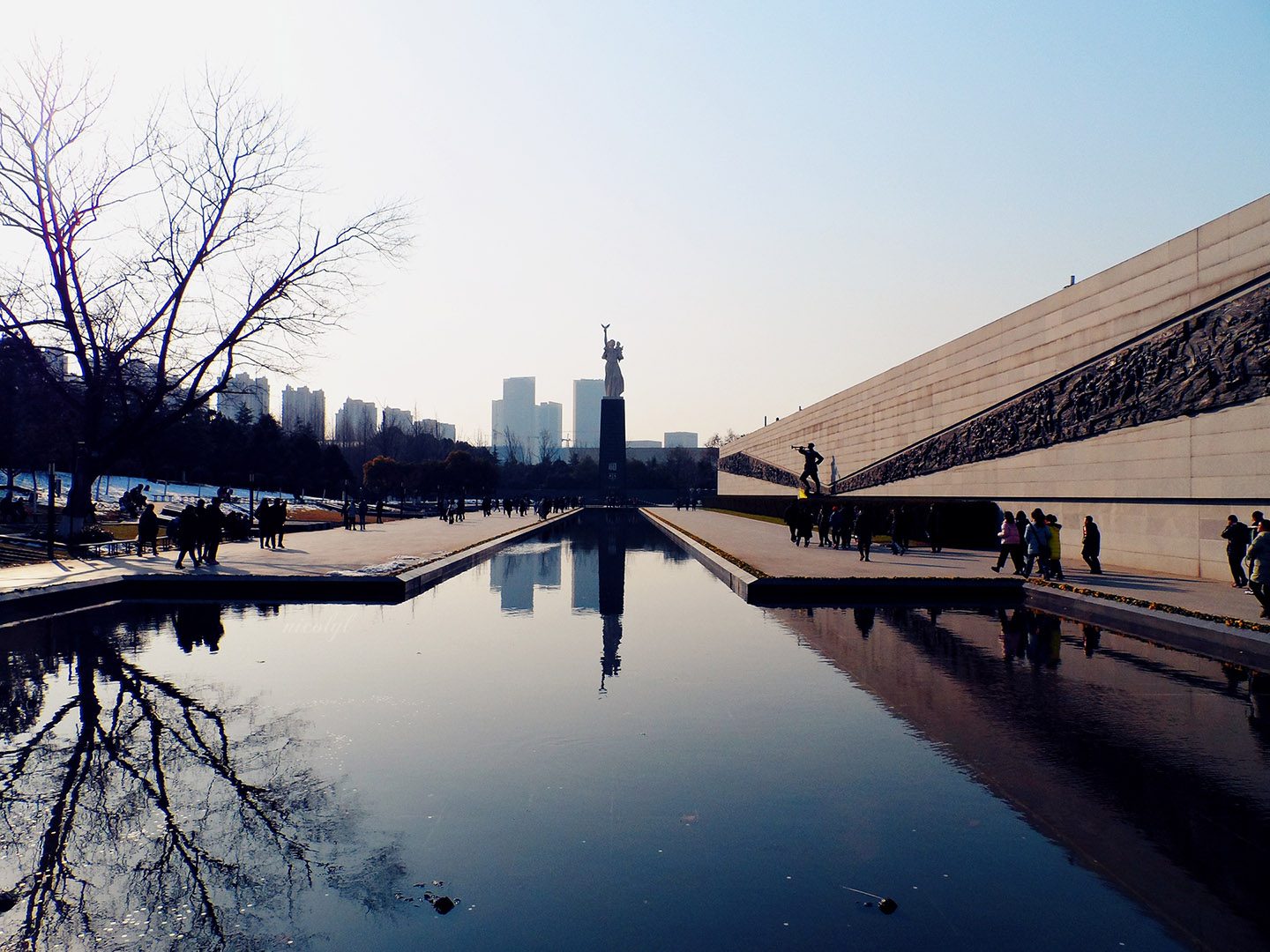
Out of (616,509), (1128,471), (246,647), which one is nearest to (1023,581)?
(1128,471)

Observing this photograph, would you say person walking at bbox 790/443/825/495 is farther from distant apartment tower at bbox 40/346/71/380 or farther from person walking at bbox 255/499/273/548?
distant apartment tower at bbox 40/346/71/380

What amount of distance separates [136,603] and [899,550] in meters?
18.0

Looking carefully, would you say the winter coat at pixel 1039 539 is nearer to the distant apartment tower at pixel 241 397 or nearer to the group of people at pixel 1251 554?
the group of people at pixel 1251 554

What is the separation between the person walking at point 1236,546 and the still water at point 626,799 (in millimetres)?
6699

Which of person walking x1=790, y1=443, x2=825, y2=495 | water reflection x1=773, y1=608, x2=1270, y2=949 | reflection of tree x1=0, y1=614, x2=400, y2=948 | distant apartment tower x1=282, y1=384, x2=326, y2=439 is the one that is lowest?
reflection of tree x1=0, y1=614, x2=400, y2=948

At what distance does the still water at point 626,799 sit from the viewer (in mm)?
3865

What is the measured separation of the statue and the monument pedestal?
102 cm

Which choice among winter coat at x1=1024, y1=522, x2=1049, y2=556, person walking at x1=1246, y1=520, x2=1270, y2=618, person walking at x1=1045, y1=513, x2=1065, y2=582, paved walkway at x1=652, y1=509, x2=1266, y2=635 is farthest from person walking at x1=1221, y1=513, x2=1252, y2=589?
person walking at x1=1246, y1=520, x2=1270, y2=618

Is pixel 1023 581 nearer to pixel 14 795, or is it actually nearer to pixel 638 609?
pixel 638 609

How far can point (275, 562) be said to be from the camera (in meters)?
20.2

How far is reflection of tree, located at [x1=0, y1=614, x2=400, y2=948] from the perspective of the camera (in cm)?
392

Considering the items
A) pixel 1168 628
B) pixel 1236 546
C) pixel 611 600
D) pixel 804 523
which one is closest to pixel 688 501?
pixel 804 523

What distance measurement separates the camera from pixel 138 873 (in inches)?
170

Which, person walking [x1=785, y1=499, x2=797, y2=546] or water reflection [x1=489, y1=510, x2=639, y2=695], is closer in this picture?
water reflection [x1=489, y1=510, x2=639, y2=695]
